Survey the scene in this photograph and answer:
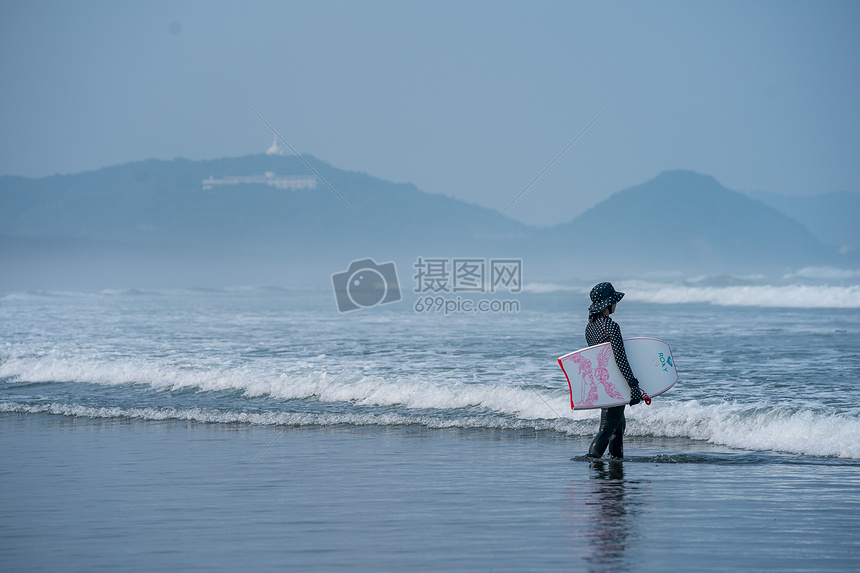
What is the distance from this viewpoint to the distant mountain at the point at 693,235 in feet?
384

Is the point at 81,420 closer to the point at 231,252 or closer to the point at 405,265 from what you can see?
the point at 405,265

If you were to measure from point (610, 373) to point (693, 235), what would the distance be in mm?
126594

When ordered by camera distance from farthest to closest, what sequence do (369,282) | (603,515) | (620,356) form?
(369,282)
(620,356)
(603,515)

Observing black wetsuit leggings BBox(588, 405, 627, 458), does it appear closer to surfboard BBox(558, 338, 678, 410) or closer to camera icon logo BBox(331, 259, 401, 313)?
surfboard BBox(558, 338, 678, 410)

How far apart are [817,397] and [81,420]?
438 inches

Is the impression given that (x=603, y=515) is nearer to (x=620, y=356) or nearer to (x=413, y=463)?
(x=620, y=356)

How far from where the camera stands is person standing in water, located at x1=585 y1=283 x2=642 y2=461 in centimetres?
827

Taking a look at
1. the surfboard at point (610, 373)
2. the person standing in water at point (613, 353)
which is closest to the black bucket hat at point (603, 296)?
the person standing in water at point (613, 353)

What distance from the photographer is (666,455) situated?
886 cm

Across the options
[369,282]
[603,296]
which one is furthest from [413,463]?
[369,282]

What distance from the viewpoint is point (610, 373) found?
8.44m

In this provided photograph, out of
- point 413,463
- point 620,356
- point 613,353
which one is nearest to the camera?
point 620,356

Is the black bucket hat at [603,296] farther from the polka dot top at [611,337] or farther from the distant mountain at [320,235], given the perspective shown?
the distant mountain at [320,235]

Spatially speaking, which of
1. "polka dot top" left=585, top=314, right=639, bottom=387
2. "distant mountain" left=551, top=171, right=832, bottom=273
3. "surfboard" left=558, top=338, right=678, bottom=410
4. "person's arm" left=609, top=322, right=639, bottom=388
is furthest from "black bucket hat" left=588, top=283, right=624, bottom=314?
"distant mountain" left=551, top=171, right=832, bottom=273
